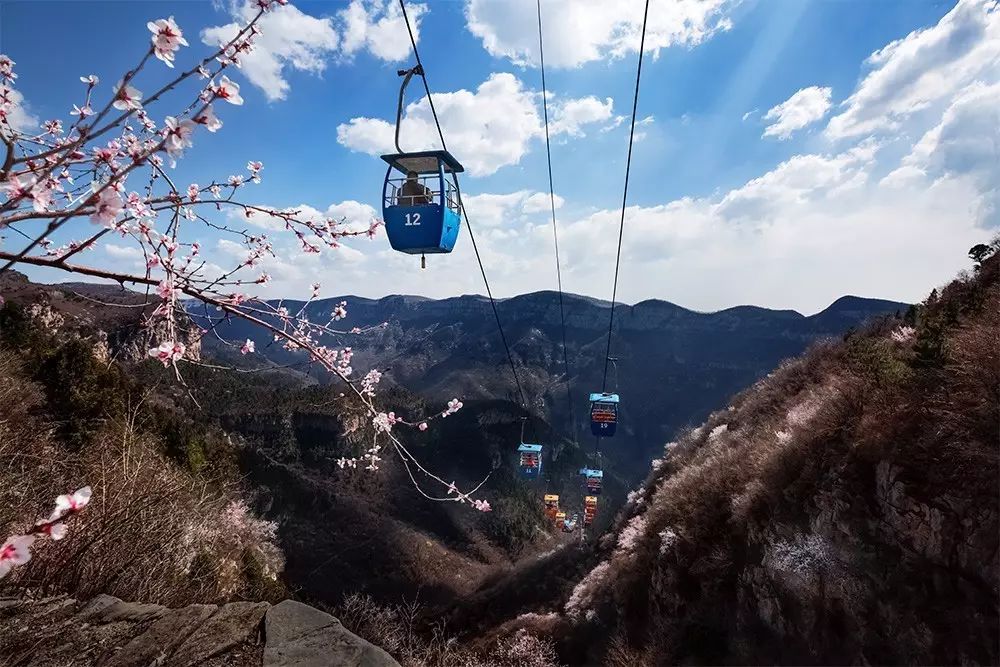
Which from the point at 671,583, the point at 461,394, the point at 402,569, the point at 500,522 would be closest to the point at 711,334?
the point at 461,394

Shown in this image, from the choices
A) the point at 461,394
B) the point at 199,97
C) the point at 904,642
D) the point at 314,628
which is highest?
the point at 199,97

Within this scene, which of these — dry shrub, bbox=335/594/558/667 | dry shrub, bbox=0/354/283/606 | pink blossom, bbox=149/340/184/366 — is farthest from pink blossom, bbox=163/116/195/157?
dry shrub, bbox=335/594/558/667

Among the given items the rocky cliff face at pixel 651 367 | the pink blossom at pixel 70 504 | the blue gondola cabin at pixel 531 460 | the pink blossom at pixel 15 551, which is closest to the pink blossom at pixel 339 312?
the pink blossom at pixel 70 504

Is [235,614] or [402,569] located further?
[402,569]

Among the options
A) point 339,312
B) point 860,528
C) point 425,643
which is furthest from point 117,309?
point 425,643

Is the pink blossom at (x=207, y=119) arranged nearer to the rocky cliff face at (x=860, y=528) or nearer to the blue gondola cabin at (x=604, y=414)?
the rocky cliff face at (x=860, y=528)

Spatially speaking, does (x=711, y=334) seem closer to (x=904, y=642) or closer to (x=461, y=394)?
(x=461, y=394)
